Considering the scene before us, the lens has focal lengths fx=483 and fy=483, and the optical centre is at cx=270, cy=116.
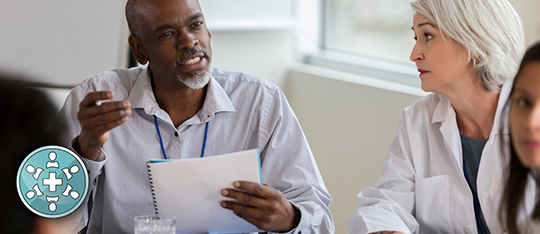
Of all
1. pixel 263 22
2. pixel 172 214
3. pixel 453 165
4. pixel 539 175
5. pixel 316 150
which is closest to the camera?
pixel 539 175

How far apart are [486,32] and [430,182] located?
0.44 metres

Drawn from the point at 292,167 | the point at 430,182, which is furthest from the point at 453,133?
the point at 292,167

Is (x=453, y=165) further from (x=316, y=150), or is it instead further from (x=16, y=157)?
(x=316, y=150)

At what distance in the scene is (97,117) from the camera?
1066 mm

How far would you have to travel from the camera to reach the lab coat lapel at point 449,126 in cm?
137

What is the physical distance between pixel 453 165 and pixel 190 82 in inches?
31.5

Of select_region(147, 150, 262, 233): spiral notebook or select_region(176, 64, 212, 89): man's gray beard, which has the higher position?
select_region(176, 64, 212, 89): man's gray beard

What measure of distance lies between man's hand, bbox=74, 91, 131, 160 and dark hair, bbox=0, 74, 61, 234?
63 centimetres

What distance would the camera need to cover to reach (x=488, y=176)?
51.2 inches

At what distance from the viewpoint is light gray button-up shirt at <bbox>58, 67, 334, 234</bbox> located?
1.39 m

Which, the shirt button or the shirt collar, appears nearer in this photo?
the shirt button

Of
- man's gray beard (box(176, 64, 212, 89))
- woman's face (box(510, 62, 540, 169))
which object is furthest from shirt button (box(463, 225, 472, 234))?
woman's face (box(510, 62, 540, 169))

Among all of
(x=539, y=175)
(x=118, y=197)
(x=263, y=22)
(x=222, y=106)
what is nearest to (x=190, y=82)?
(x=222, y=106)

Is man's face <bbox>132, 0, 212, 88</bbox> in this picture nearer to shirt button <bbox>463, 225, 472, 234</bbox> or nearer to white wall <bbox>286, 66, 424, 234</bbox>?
shirt button <bbox>463, 225, 472, 234</bbox>
